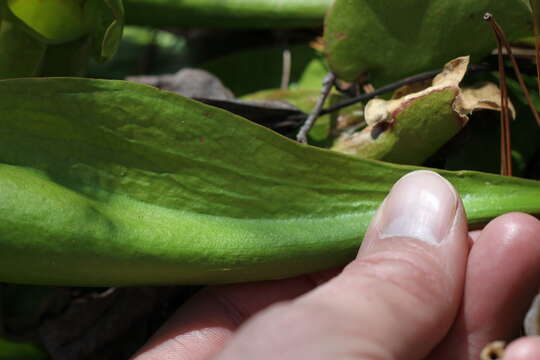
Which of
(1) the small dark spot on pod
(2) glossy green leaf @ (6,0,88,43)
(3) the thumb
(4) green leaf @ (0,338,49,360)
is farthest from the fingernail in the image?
(4) green leaf @ (0,338,49,360)

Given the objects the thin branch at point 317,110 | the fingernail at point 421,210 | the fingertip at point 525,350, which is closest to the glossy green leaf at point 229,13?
the thin branch at point 317,110

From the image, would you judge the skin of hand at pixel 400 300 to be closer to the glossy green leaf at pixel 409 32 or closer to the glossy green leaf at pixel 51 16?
the glossy green leaf at pixel 409 32

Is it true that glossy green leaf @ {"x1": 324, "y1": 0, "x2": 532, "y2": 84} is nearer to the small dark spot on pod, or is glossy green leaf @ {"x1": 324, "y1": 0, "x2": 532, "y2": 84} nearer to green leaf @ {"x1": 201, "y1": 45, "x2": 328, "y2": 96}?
the small dark spot on pod

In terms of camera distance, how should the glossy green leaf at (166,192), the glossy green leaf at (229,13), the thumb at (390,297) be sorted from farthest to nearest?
1. the glossy green leaf at (229,13)
2. the glossy green leaf at (166,192)
3. the thumb at (390,297)

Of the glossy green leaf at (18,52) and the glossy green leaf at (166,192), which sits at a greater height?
the glossy green leaf at (18,52)

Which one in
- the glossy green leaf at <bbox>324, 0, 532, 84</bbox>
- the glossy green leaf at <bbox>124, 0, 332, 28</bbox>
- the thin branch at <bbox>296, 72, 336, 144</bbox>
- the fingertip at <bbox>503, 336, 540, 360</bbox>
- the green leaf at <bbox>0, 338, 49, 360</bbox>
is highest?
the glossy green leaf at <bbox>324, 0, 532, 84</bbox>

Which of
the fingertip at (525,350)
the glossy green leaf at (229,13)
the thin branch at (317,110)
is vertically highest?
the glossy green leaf at (229,13)

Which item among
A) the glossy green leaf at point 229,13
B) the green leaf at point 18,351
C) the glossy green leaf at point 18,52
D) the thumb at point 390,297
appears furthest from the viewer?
the glossy green leaf at point 229,13

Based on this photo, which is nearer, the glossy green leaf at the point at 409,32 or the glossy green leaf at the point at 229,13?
the glossy green leaf at the point at 409,32

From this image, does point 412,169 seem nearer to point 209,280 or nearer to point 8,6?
point 209,280
